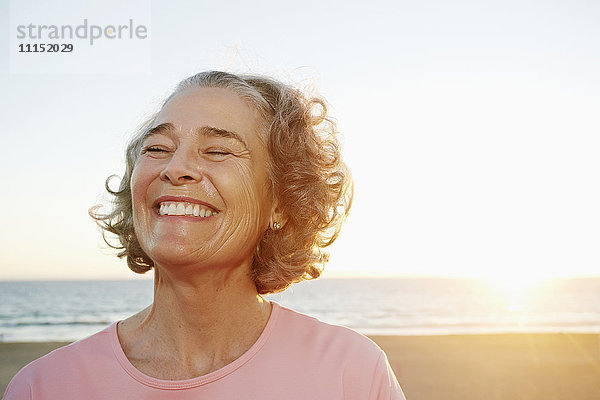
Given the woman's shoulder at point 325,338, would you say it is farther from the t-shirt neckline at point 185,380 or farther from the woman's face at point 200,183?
the woman's face at point 200,183

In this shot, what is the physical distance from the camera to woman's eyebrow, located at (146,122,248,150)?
2.20 metres

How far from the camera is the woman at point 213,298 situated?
2104 mm

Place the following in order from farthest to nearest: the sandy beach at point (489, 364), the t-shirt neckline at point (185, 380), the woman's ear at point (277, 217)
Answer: the sandy beach at point (489, 364) < the woman's ear at point (277, 217) < the t-shirt neckline at point (185, 380)

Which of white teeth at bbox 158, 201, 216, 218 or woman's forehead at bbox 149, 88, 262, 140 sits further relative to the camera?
woman's forehead at bbox 149, 88, 262, 140

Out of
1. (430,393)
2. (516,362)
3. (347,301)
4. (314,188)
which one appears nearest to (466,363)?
(516,362)

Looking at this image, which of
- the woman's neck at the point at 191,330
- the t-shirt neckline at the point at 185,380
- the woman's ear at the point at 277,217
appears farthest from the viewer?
the woman's ear at the point at 277,217

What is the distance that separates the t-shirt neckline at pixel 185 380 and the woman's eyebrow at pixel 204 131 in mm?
717

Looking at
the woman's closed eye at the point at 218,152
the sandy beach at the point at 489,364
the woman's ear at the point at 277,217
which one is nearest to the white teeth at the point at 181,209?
the woman's closed eye at the point at 218,152

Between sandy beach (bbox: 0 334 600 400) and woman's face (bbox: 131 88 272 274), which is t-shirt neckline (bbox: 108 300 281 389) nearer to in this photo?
woman's face (bbox: 131 88 272 274)

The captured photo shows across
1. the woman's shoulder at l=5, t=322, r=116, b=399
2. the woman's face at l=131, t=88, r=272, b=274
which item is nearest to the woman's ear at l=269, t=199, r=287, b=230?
the woman's face at l=131, t=88, r=272, b=274

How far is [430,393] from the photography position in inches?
401

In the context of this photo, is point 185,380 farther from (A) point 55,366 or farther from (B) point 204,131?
(B) point 204,131

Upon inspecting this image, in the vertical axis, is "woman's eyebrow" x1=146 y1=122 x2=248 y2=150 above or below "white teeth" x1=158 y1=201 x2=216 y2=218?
above

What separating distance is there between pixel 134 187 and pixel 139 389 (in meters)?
0.70
